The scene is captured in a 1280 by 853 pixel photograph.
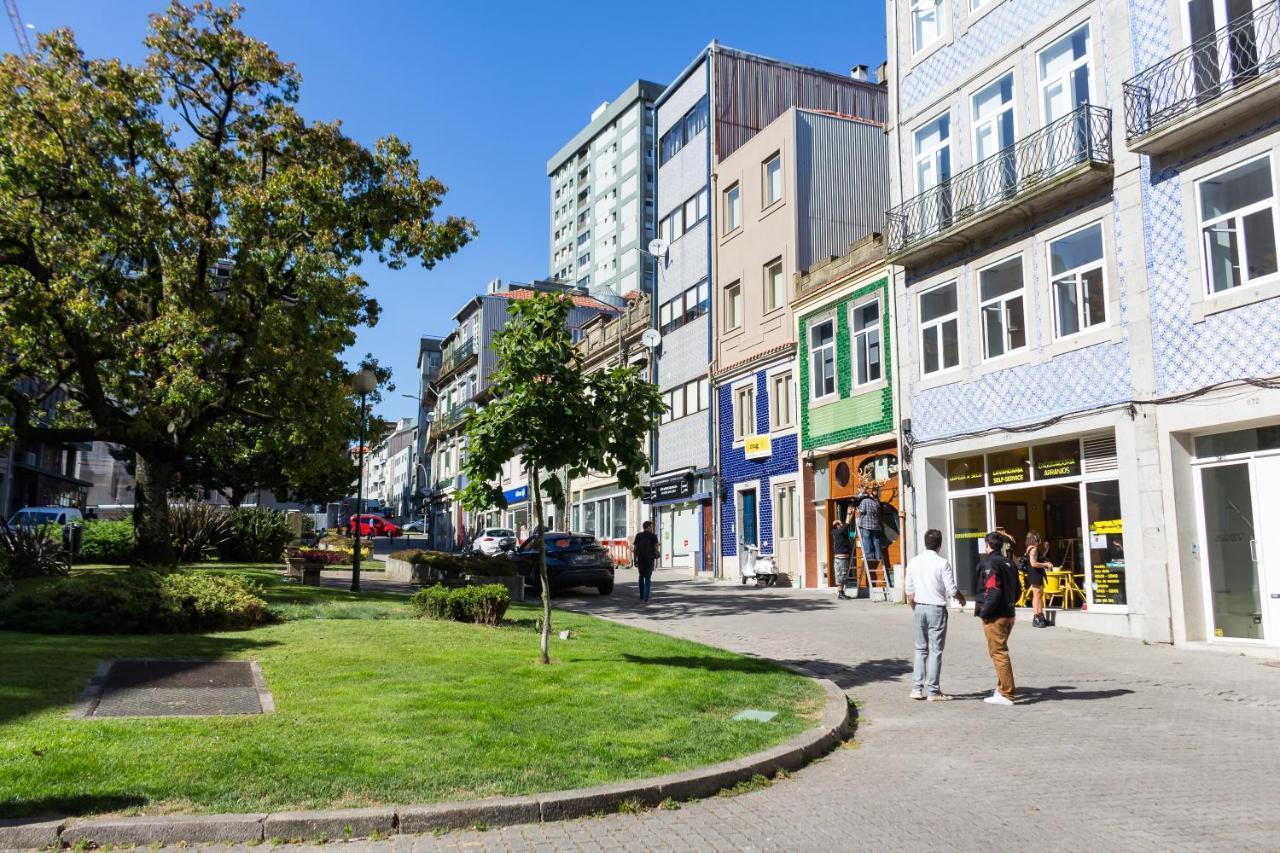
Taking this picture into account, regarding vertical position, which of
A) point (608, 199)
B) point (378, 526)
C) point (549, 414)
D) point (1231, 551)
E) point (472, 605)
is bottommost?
point (472, 605)

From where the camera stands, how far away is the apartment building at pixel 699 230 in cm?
3112

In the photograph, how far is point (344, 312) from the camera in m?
20.4

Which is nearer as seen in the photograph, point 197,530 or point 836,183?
point 836,183

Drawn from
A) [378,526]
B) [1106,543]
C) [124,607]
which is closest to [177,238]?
[124,607]

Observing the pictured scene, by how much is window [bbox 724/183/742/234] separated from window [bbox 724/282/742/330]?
1.85 metres

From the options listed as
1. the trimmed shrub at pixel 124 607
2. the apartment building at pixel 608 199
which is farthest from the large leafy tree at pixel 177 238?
the apartment building at pixel 608 199

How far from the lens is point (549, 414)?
1048cm

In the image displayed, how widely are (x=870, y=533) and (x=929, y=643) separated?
10979mm

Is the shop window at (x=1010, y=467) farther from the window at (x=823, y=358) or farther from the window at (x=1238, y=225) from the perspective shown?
the window at (x=823, y=358)

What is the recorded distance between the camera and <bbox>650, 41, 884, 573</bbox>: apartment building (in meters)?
31.1

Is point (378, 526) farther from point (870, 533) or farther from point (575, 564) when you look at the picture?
point (870, 533)

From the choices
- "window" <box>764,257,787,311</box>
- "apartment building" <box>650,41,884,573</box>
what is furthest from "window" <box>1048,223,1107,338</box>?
"apartment building" <box>650,41,884,573</box>

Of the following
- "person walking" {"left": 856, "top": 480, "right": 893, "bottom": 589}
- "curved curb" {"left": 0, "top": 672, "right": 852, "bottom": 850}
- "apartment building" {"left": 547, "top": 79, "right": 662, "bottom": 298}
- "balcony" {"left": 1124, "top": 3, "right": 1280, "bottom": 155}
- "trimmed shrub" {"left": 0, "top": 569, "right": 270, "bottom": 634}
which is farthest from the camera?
"apartment building" {"left": 547, "top": 79, "right": 662, "bottom": 298}

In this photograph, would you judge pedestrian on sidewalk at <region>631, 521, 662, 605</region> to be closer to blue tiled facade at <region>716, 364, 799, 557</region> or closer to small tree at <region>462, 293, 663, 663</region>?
blue tiled facade at <region>716, 364, 799, 557</region>
